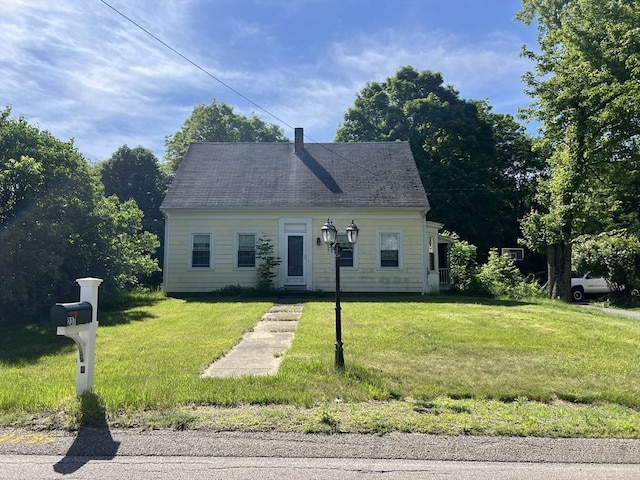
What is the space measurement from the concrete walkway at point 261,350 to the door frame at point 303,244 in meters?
5.27

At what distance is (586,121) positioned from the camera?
1770 centimetres

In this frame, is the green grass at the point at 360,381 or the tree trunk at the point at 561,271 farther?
the tree trunk at the point at 561,271

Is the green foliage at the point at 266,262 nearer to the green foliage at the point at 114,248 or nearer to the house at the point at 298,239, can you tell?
the house at the point at 298,239

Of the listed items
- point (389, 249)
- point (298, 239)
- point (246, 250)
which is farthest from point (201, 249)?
point (389, 249)

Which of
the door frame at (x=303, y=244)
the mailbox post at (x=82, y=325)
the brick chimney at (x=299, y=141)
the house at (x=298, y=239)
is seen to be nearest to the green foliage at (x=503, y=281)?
the house at (x=298, y=239)

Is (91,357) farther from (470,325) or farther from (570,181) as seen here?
(570,181)

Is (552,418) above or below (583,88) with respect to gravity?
below

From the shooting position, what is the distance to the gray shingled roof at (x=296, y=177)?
55.5 ft

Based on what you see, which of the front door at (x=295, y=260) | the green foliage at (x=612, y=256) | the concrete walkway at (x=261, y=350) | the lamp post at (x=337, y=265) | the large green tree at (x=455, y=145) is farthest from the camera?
the large green tree at (x=455, y=145)

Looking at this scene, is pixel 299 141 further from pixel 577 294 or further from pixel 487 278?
pixel 577 294

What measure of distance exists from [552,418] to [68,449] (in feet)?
14.9

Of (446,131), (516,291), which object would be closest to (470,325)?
(516,291)

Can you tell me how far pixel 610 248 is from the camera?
17.6 meters

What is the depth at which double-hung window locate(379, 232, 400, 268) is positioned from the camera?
1681cm
